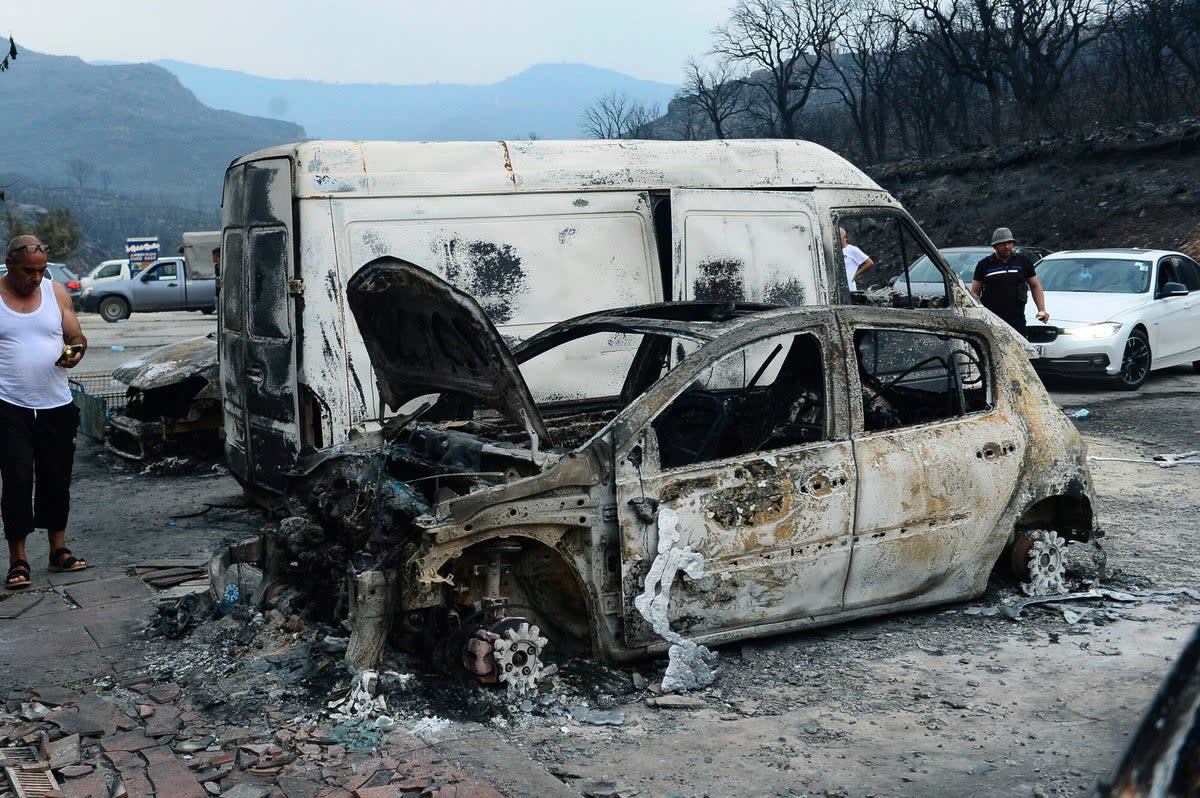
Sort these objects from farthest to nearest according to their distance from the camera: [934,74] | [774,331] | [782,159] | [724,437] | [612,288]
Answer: [934,74]
[782,159]
[612,288]
[724,437]
[774,331]

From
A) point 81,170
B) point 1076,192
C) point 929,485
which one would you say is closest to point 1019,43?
point 1076,192

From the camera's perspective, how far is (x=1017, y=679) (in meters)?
4.69

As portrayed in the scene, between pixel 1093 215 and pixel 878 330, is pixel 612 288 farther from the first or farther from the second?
pixel 1093 215

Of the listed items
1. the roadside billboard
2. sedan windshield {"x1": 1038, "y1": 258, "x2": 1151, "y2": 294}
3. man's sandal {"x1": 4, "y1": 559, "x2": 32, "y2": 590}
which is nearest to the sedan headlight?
Answer: sedan windshield {"x1": 1038, "y1": 258, "x2": 1151, "y2": 294}

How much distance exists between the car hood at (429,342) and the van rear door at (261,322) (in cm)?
166

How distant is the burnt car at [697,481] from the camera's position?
14.9 ft

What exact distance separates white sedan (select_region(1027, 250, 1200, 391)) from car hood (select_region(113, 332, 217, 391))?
860 centimetres

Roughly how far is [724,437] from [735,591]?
1010 mm

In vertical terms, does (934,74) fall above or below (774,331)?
above

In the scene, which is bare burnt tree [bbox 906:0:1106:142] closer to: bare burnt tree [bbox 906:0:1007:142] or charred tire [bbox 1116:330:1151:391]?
bare burnt tree [bbox 906:0:1007:142]

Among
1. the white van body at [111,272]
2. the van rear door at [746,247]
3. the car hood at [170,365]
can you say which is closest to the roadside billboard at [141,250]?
the white van body at [111,272]

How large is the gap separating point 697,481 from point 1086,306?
9.81 meters

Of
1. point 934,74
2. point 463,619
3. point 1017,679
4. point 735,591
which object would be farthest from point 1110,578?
point 934,74

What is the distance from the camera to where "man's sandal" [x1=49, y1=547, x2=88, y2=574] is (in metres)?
6.63
